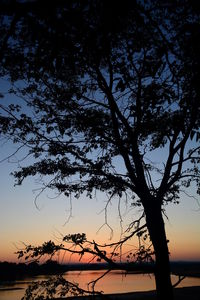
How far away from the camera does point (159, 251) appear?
7082 mm

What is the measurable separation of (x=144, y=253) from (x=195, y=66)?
500 centimetres

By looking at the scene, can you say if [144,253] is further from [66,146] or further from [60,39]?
[60,39]

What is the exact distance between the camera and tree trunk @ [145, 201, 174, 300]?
6.84 m

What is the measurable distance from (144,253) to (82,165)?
118 inches

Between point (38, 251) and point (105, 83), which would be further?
point (105, 83)

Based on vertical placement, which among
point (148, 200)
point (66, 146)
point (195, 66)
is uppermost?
point (66, 146)

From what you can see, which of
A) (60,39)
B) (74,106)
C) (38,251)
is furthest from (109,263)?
(60,39)

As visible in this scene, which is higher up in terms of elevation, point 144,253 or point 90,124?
point 90,124

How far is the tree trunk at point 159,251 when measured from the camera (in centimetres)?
684

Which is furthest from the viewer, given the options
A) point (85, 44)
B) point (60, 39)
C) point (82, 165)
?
point (82, 165)

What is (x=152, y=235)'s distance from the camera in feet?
23.7

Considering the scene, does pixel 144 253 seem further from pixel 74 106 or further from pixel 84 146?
pixel 74 106

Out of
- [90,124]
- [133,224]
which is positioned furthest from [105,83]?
[133,224]

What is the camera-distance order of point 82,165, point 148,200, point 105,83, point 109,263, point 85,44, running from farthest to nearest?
point 82,165
point 105,83
point 148,200
point 109,263
point 85,44
